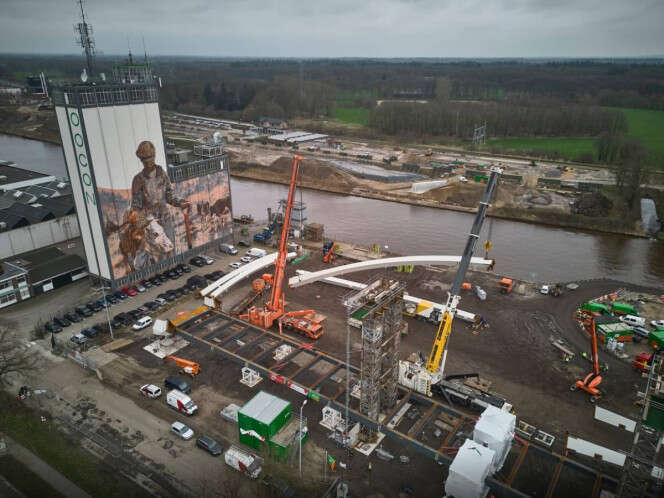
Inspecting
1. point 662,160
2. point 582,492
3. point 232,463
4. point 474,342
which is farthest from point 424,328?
point 662,160

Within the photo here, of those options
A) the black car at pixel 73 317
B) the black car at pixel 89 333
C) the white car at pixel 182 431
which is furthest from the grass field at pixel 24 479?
the black car at pixel 73 317

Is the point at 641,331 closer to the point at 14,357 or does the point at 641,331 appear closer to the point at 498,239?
the point at 498,239

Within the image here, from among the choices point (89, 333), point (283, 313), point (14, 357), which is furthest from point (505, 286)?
point (14, 357)

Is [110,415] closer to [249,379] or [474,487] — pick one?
[249,379]

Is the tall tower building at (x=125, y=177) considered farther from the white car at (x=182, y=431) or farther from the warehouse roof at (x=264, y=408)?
the warehouse roof at (x=264, y=408)

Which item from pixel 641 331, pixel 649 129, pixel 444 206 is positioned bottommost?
pixel 444 206

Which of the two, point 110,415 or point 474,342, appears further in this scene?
point 474,342

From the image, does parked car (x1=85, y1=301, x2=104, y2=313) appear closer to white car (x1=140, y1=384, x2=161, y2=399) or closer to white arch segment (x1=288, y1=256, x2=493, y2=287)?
white car (x1=140, y1=384, x2=161, y2=399)

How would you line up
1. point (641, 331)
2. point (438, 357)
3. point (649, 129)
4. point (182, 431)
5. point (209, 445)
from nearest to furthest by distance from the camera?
point (209, 445)
point (182, 431)
point (438, 357)
point (641, 331)
point (649, 129)
